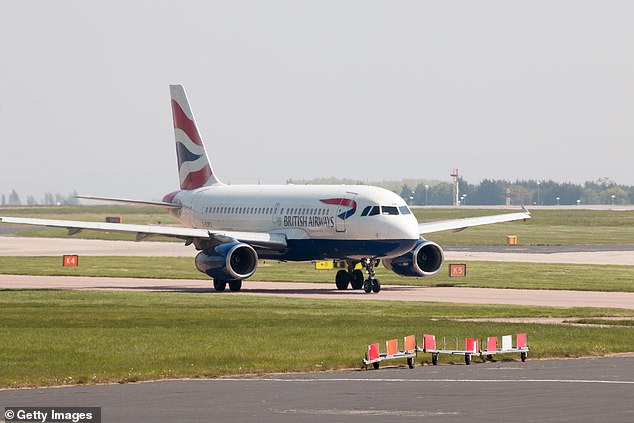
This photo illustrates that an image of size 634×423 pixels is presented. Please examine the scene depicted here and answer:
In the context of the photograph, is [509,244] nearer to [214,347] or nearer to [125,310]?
[125,310]

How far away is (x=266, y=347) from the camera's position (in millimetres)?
37219

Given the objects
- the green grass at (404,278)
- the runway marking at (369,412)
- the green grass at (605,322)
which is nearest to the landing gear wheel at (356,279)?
the green grass at (404,278)

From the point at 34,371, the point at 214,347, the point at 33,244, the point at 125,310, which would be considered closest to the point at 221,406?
the point at 34,371

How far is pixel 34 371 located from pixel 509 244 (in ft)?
311

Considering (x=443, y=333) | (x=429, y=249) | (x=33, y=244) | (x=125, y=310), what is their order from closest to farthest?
(x=443, y=333), (x=125, y=310), (x=429, y=249), (x=33, y=244)

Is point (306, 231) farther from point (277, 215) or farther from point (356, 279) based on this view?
point (356, 279)

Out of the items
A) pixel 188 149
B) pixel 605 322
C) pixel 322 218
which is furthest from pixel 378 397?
pixel 188 149

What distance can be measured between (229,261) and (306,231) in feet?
18.1

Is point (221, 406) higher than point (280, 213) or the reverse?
the reverse

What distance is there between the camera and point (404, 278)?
75750 millimetres

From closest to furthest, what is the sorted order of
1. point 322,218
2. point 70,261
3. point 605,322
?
point 605,322 < point 322,218 < point 70,261

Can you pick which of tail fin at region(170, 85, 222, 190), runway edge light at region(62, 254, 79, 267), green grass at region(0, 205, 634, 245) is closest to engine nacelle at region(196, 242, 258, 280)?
tail fin at region(170, 85, 222, 190)

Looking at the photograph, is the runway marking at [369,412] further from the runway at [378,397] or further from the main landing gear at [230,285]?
the main landing gear at [230,285]

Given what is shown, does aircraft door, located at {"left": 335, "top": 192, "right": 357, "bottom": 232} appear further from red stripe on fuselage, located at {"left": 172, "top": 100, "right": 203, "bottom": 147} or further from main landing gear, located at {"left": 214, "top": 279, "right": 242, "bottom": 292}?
red stripe on fuselage, located at {"left": 172, "top": 100, "right": 203, "bottom": 147}
